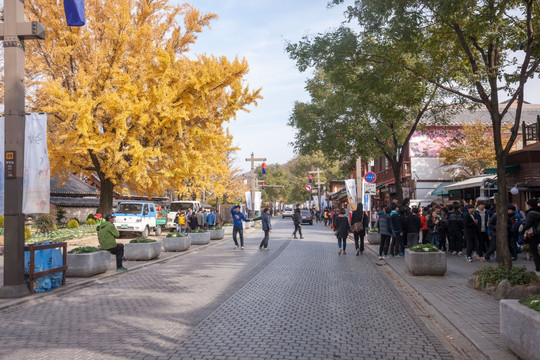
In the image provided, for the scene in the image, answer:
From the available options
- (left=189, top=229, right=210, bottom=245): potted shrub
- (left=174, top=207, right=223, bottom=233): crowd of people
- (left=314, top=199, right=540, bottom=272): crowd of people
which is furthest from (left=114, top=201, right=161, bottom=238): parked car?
(left=314, top=199, right=540, bottom=272): crowd of people

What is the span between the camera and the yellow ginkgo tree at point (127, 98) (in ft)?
62.0

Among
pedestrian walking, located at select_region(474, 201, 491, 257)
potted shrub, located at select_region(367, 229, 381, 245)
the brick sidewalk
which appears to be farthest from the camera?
potted shrub, located at select_region(367, 229, 381, 245)

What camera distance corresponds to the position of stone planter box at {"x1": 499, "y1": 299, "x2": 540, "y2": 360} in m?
4.46

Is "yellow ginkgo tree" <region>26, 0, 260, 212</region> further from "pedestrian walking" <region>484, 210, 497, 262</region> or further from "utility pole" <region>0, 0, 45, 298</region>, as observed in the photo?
"pedestrian walking" <region>484, 210, 497, 262</region>

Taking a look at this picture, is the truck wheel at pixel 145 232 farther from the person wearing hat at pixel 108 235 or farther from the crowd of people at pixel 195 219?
the person wearing hat at pixel 108 235

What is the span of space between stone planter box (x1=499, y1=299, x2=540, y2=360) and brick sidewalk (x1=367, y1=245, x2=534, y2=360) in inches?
8.4

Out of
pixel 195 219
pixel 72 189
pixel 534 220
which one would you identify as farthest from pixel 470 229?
pixel 72 189

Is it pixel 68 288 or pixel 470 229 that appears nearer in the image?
pixel 68 288

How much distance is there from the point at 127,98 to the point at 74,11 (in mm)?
9273

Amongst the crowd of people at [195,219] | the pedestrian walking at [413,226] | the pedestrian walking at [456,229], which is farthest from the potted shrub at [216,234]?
the pedestrian walking at [456,229]

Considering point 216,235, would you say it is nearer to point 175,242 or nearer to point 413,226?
point 175,242

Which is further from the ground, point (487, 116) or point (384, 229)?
point (487, 116)

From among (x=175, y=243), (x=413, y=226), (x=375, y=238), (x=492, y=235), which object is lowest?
(x=375, y=238)

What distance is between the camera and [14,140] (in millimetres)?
8812
